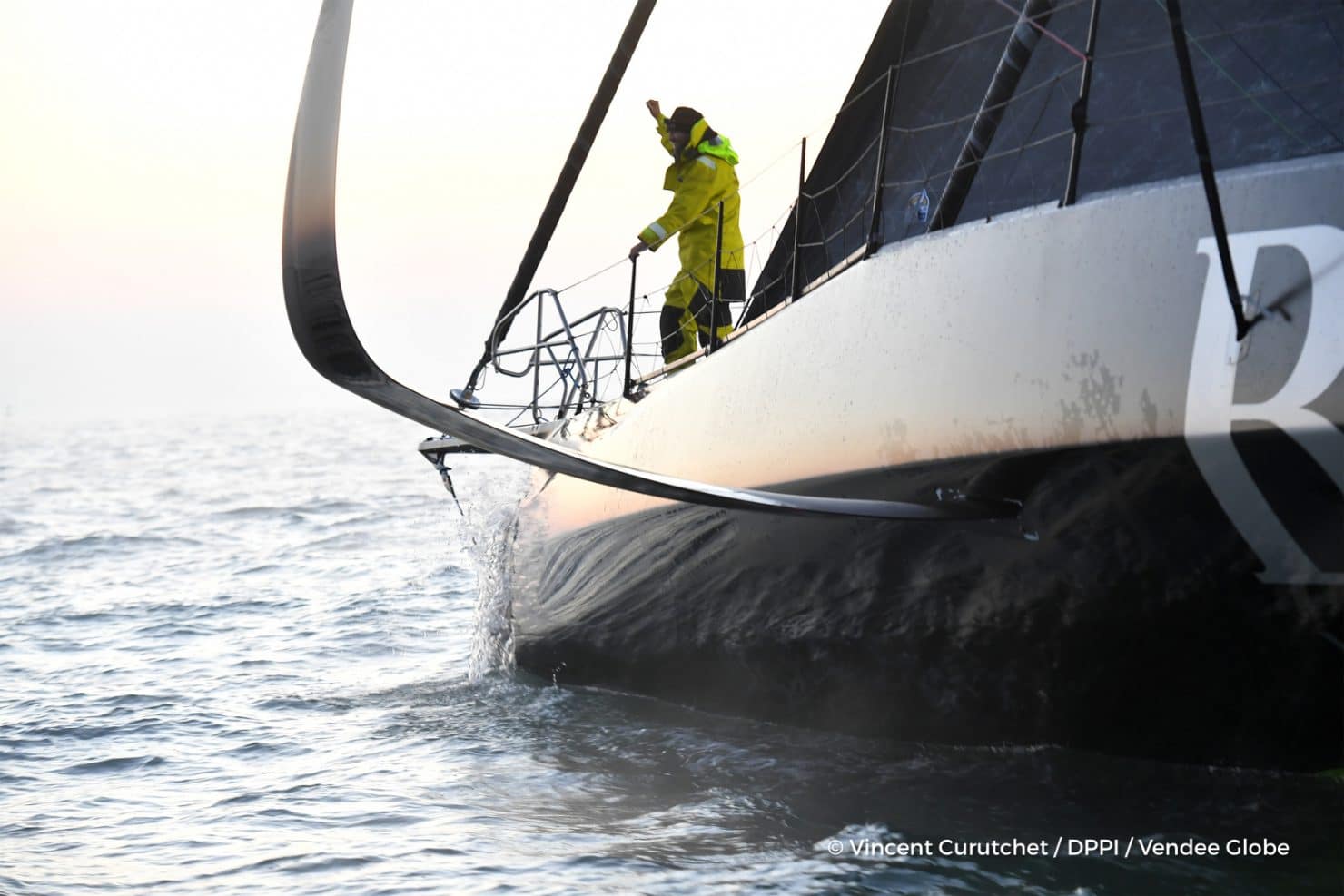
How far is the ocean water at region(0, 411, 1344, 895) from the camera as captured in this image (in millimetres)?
3699

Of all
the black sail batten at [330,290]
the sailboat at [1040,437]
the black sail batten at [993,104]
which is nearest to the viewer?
the black sail batten at [330,290]

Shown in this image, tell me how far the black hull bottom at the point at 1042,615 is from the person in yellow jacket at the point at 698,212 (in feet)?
5.12

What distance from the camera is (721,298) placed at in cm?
614

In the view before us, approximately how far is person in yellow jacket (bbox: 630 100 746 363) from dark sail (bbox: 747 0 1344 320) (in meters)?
0.63

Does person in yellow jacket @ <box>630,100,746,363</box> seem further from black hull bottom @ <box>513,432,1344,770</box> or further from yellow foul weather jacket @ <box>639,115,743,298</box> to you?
black hull bottom @ <box>513,432,1344,770</box>

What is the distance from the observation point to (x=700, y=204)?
248 inches

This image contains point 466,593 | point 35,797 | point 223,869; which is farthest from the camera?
point 466,593

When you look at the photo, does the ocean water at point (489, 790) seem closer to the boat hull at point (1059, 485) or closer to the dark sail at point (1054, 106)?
the boat hull at point (1059, 485)

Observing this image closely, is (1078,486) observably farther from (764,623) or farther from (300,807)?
(300,807)

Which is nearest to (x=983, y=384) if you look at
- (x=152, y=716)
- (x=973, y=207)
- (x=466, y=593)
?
(x=973, y=207)

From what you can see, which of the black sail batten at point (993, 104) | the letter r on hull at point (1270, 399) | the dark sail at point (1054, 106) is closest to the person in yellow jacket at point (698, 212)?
the dark sail at point (1054, 106)

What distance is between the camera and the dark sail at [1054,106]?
4.41 metres

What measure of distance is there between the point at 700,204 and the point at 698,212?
38mm

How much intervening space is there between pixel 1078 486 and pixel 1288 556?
0.53 meters
